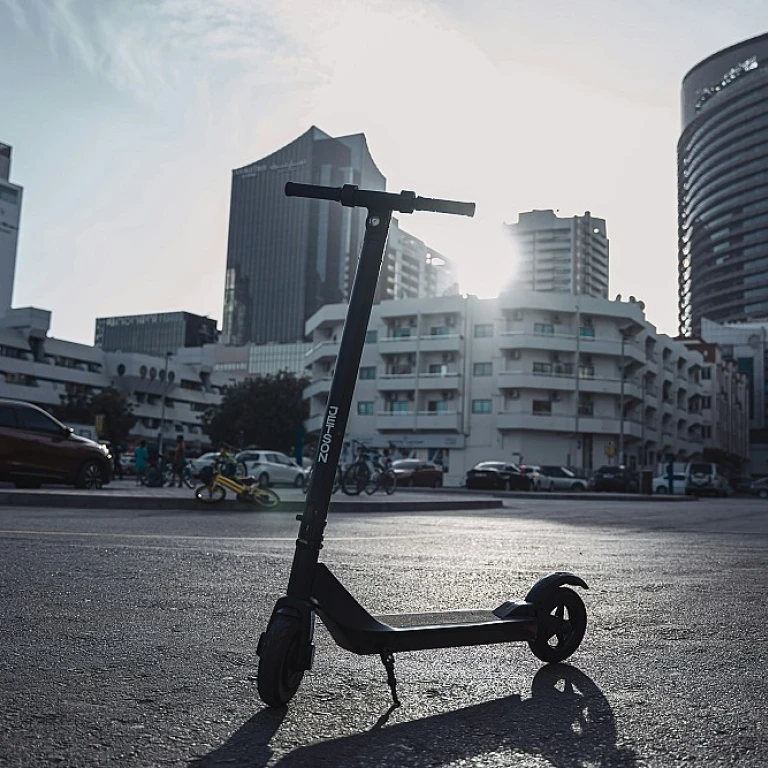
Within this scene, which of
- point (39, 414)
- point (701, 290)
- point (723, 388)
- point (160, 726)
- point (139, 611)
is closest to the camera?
point (160, 726)

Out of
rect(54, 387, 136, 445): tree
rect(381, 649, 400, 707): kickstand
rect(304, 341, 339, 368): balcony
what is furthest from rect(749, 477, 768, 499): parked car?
rect(381, 649, 400, 707): kickstand

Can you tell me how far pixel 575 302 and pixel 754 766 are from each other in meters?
70.5

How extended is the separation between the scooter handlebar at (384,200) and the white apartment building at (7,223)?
15557 cm

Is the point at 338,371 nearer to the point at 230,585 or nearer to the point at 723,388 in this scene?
the point at 230,585

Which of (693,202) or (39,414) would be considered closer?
(39,414)

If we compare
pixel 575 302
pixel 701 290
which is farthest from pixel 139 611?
pixel 701 290

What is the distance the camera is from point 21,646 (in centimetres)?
347

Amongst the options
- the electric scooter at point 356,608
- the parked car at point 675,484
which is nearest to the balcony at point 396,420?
the parked car at point 675,484

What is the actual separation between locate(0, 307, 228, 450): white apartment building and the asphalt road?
220 feet

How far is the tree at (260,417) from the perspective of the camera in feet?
236

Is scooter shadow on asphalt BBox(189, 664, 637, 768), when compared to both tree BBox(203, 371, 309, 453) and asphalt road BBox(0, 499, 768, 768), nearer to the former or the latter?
asphalt road BBox(0, 499, 768, 768)

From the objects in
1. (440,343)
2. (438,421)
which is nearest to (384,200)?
(438,421)

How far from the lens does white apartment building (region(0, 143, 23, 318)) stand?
148 metres

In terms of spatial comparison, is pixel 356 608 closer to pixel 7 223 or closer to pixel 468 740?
pixel 468 740
